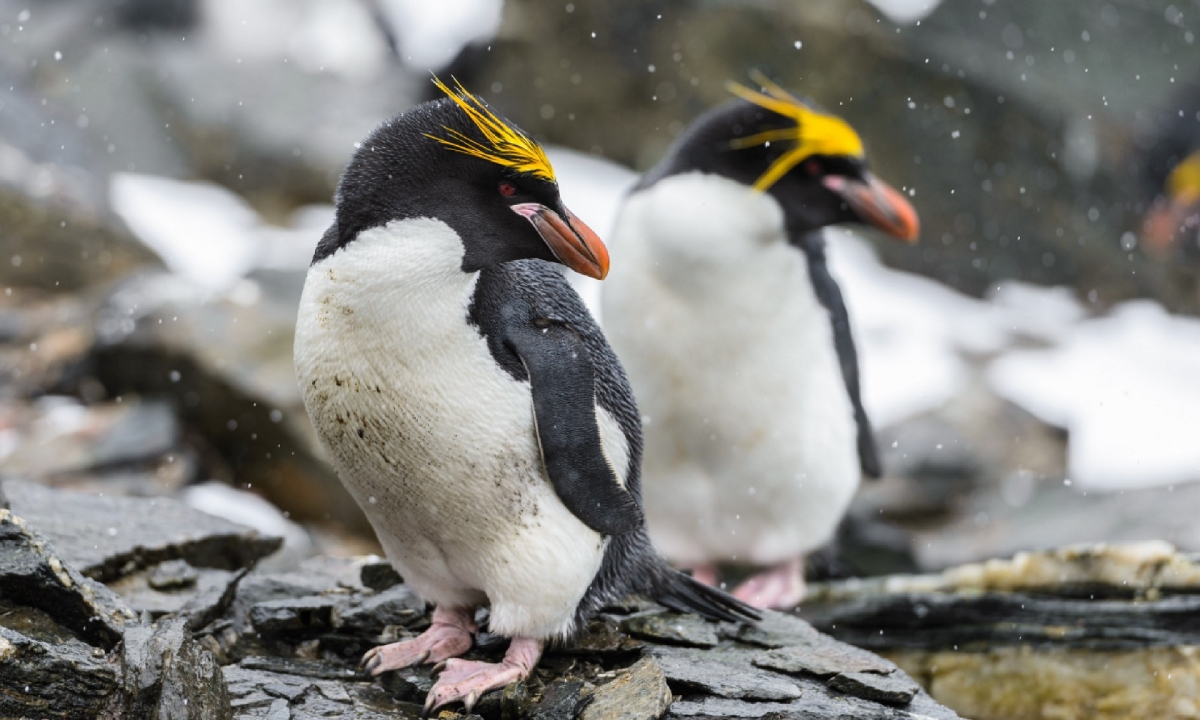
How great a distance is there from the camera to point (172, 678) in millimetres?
1996

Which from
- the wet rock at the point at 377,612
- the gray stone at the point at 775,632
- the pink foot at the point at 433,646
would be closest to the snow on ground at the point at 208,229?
the wet rock at the point at 377,612

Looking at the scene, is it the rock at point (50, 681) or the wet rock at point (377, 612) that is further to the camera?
the wet rock at point (377, 612)

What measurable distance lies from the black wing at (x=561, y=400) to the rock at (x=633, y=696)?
0.27 metres

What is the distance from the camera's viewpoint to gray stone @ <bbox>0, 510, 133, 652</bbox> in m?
2.15

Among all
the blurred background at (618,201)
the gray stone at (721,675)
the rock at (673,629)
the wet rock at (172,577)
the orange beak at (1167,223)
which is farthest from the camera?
the orange beak at (1167,223)

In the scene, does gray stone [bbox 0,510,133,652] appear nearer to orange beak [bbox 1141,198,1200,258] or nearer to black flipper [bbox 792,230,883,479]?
black flipper [bbox 792,230,883,479]

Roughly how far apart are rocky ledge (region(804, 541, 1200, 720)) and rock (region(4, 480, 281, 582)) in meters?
1.71

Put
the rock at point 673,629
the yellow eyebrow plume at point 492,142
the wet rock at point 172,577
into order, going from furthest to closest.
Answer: the wet rock at point 172,577 < the rock at point 673,629 < the yellow eyebrow plume at point 492,142

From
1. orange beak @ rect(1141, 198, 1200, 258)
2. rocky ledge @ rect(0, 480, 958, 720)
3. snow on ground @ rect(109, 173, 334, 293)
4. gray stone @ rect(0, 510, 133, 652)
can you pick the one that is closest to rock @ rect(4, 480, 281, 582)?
rocky ledge @ rect(0, 480, 958, 720)

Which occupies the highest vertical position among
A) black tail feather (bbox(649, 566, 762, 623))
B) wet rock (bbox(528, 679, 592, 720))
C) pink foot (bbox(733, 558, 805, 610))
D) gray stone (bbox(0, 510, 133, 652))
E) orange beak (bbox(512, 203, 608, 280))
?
orange beak (bbox(512, 203, 608, 280))

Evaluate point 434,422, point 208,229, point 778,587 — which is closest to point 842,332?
point 778,587

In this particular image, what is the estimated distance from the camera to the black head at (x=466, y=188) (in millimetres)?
2121

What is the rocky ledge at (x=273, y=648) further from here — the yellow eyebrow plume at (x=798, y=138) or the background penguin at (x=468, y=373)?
the yellow eyebrow plume at (x=798, y=138)

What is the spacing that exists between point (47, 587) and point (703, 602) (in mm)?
1325
